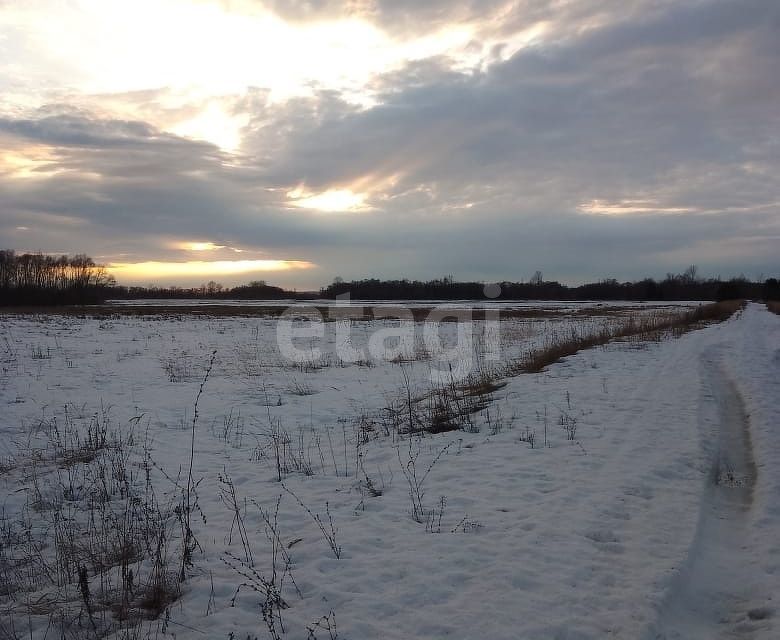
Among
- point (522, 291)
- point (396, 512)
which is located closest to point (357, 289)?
point (522, 291)

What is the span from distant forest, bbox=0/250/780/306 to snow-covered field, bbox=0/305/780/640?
96.4 metres

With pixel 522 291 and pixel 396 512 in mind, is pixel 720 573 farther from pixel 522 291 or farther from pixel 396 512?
pixel 522 291

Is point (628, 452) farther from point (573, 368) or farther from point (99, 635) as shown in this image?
point (573, 368)

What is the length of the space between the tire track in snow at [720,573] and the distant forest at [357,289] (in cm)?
10362

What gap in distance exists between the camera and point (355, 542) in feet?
16.6

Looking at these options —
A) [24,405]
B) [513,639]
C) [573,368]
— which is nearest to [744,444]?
[513,639]

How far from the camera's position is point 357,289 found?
14675 centimetres

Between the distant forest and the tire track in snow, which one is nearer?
the tire track in snow

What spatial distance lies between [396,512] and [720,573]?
3.04 meters

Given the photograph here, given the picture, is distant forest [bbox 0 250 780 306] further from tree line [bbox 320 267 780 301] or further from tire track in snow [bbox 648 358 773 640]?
tire track in snow [bbox 648 358 773 640]

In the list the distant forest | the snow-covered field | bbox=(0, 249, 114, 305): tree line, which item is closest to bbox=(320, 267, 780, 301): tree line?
the distant forest

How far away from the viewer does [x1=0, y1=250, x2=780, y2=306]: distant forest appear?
102 metres

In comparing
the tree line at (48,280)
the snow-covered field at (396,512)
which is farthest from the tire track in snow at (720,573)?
the tree line at (48,280)

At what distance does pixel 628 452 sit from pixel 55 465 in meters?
8.43
